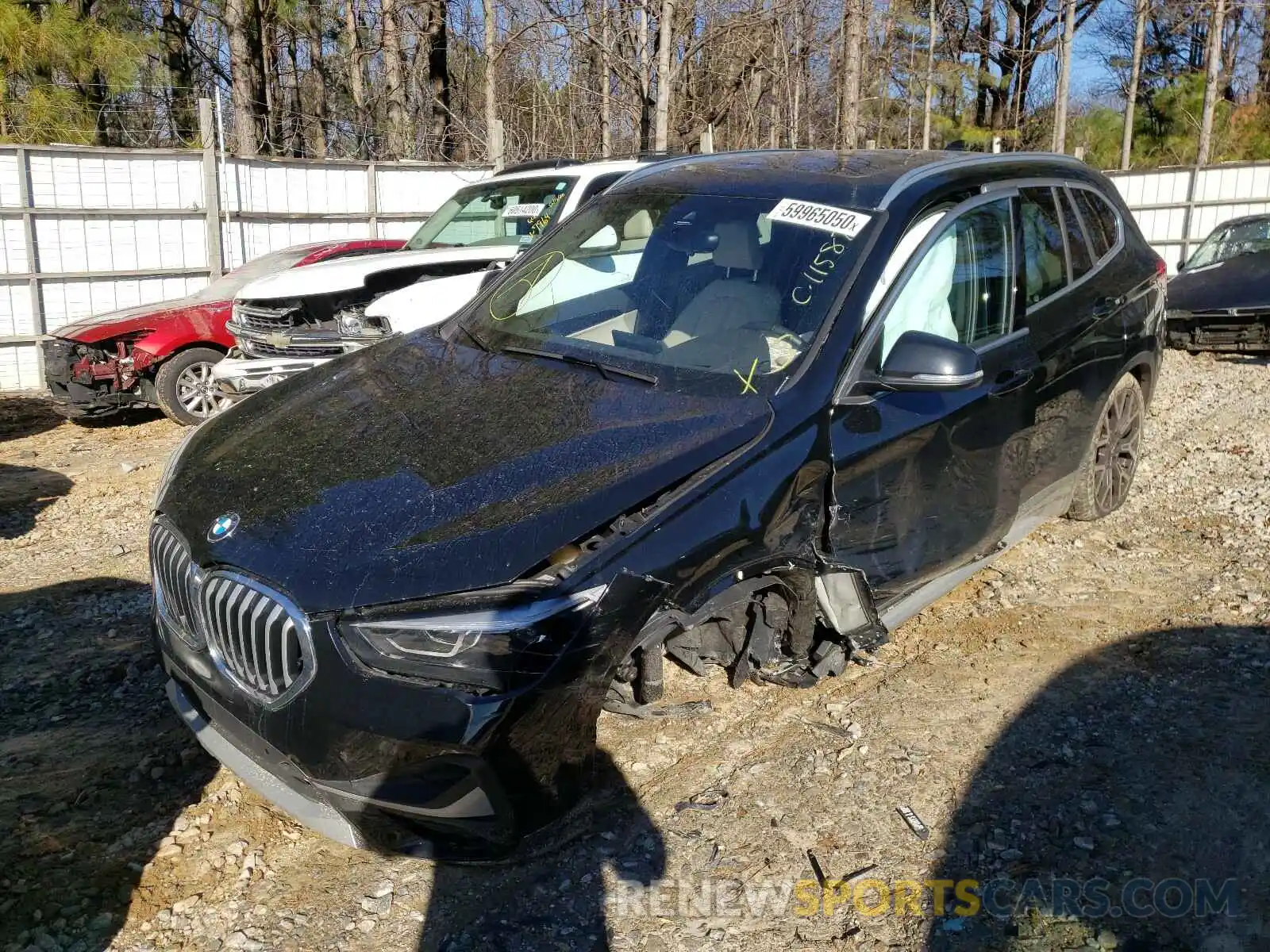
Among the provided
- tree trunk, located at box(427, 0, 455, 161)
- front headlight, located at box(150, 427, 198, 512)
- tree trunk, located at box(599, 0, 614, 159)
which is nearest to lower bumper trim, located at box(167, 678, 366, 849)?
front headlight, located at box(150, 427, 198, 512)

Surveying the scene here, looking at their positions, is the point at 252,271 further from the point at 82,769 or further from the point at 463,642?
the point at 463,642

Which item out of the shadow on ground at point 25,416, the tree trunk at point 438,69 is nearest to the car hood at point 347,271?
the shadow on ground at point 25,416

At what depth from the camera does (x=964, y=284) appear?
13.5ft

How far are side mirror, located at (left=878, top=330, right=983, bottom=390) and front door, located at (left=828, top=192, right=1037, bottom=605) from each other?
0.27 ft

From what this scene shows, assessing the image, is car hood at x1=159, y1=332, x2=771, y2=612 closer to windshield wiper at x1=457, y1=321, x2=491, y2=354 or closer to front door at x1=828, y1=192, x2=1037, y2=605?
windshield wiper at x1=457, y1=321, x2=491, y2=354

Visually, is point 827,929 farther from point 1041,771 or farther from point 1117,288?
point 1117,288

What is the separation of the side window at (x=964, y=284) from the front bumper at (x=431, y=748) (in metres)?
1.68

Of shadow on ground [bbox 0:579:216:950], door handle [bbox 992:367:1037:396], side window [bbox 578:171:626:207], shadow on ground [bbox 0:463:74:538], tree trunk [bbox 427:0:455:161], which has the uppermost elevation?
tree trunk [bbox 427:0:455:161]

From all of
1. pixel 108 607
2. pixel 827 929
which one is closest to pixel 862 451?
pixel 827 929

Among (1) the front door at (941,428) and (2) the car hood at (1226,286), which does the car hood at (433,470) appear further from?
(2) the car hood at (1226,286)

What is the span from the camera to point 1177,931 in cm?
287

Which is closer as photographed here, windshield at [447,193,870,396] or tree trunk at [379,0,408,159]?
windshield at [447,193,870,396]

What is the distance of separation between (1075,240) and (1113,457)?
4.42ft

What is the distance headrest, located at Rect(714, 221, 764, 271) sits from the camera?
3.84 meters
